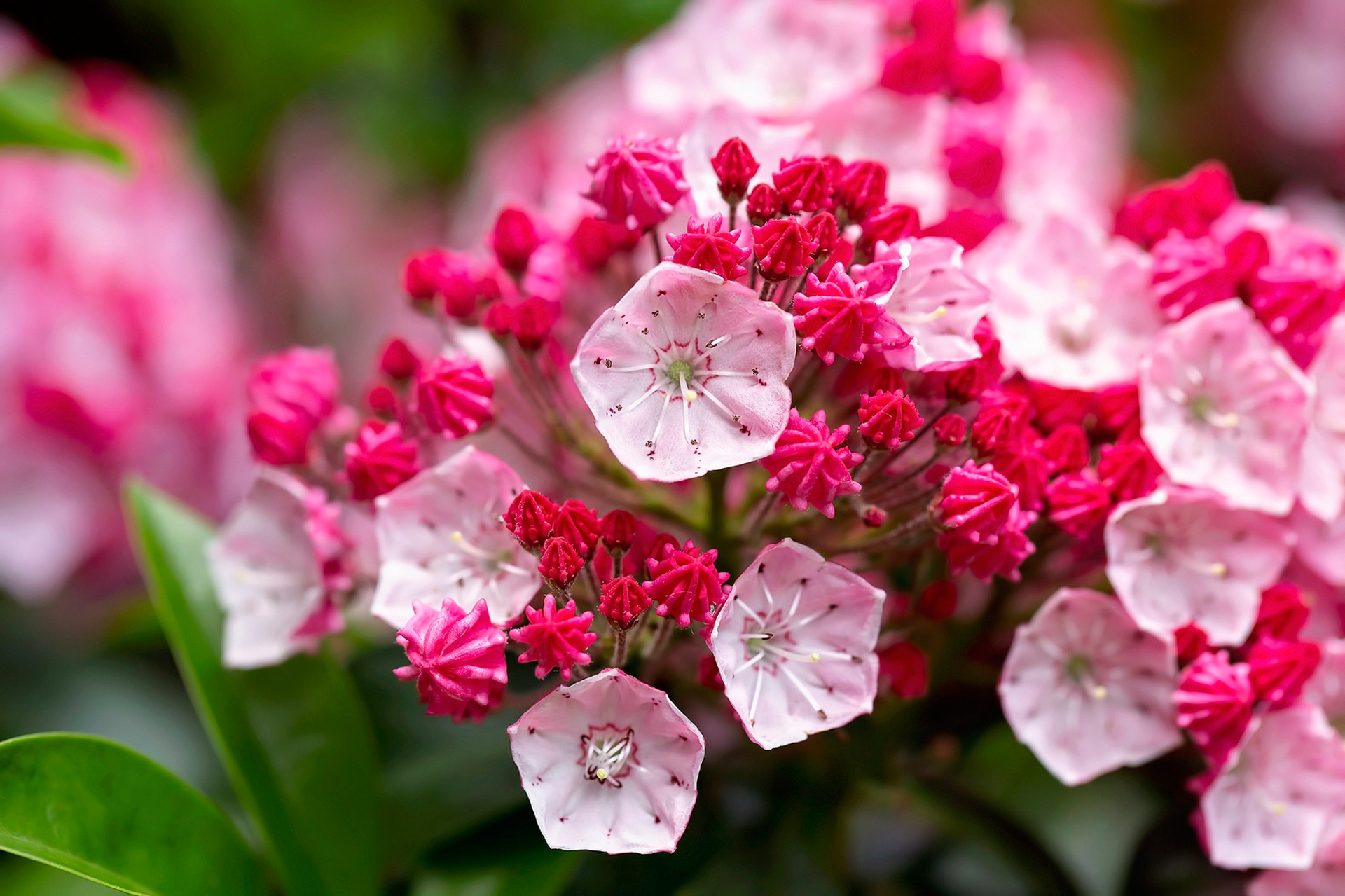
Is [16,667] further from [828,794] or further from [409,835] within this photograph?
[828,794]

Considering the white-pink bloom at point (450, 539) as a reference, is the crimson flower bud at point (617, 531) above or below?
above

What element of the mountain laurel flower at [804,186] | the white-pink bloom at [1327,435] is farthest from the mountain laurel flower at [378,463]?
the white-pink bloom at [1327,435]

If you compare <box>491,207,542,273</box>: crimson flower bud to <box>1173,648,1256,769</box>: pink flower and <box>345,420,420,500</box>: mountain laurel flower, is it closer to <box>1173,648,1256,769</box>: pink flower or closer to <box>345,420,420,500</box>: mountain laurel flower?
<box>345,420,420,500</box>: mountain laurel flower

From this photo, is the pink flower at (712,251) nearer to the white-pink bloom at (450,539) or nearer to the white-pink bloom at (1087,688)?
the white-pink bloom at (450,539)

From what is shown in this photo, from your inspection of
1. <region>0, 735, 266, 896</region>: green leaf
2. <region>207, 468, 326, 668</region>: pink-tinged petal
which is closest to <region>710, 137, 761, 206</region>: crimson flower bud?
<region>207, 468, 326, 668</region>: pink-tinged petal

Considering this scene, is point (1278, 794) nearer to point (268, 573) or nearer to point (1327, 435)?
point (1327, 435)

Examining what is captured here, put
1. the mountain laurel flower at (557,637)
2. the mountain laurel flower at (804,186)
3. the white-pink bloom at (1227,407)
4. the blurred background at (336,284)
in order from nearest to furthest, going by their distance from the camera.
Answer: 1. the mountain laurel flower at (557,637)
2. the mountain laurel flower at (804,186)
3. the white-pink bloom at (1227,407)
4. the blurred background at (336,284)
